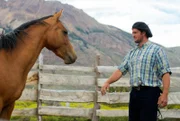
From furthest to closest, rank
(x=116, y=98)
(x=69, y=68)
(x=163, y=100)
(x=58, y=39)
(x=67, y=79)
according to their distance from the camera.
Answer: (x=67, y=79) < (x=69, y=68) < (x=116, y=98) < (x=58, y=39) < (x=163, y=100)

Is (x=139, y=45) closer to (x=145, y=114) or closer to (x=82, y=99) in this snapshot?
(x=145, y=114)

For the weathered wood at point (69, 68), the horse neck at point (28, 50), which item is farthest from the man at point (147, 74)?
the weathered wood at point (69, 68)

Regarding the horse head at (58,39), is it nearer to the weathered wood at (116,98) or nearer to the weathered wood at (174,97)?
the weathered wood at (116,98)

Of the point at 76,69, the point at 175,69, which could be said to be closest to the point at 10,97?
the point at 76,69

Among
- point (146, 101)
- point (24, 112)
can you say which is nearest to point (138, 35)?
point (146, 101)

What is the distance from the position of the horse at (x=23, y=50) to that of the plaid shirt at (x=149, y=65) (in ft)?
4.47

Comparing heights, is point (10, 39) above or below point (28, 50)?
above

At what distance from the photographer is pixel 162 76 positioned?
387cm

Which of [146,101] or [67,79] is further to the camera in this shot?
[67,79]

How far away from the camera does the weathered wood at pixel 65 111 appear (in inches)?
299

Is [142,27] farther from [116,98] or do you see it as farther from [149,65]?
[116,98]

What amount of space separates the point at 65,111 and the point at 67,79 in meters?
0.71

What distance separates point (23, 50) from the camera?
4555mm

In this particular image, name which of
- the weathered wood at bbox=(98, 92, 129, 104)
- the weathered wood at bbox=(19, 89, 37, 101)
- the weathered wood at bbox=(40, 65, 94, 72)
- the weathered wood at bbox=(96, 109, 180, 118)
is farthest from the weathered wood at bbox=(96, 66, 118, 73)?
the weathered wood at bbox=(19, 89, 37, 101)
